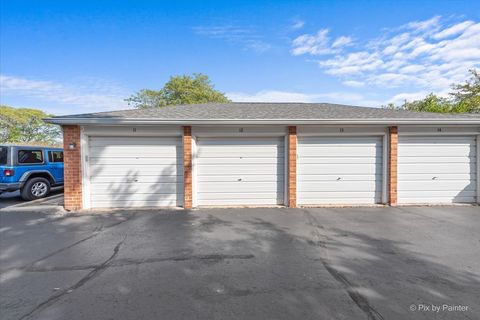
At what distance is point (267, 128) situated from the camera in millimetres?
6906

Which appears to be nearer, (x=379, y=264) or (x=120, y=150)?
(x=379, y=264)

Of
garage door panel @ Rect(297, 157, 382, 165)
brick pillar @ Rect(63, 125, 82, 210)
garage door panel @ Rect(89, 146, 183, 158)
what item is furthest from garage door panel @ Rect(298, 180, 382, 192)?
brick pillar @ Rect(63, 125, 82, 210)

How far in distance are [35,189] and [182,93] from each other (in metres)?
21.6

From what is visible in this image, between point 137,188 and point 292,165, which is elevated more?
point 292,165

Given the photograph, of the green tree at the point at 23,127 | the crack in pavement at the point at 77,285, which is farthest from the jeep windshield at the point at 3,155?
the green tree at the point at 23,127

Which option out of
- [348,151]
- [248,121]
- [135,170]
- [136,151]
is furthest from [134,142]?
→ [348,151]

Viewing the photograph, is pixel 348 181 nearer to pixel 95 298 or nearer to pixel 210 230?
pixel 210 230

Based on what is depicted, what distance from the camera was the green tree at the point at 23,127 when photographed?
25469 mm

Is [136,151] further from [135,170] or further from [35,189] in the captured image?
[35,189]

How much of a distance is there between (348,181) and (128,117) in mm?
6262

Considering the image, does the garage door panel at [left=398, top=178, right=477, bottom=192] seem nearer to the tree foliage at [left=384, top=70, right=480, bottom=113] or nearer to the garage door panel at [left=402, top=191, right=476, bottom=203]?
the garage door panel at [left=402, top=191, right=476, bottom=203]

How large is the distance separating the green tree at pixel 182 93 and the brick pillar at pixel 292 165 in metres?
22.1

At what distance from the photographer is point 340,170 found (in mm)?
7074

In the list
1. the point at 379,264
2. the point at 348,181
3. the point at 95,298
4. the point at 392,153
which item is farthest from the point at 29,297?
the point at 392,153
